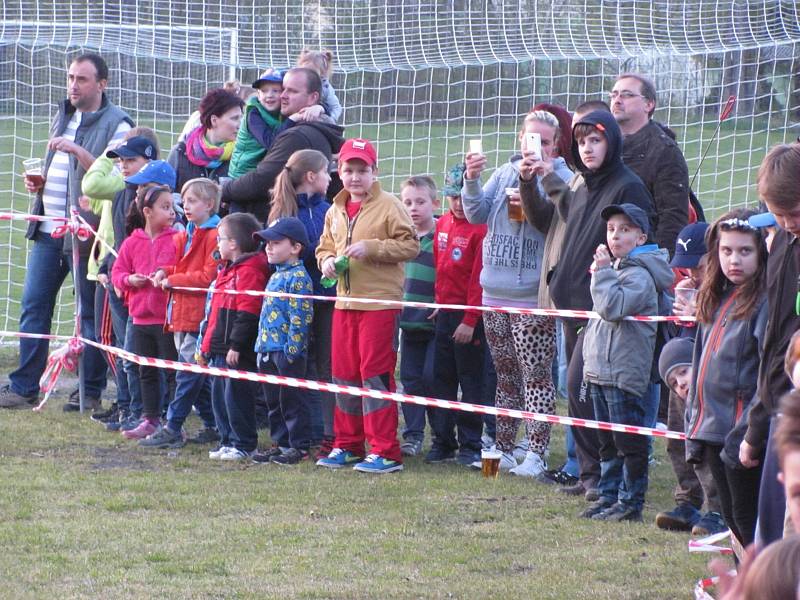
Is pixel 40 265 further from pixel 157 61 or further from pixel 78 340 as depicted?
pixel 157 61

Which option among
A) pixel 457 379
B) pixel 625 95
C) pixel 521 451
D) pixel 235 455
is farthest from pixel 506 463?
pixel 625 95

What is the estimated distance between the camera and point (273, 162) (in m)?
8.54

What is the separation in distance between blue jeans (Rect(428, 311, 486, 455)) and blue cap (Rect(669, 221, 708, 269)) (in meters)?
2.22

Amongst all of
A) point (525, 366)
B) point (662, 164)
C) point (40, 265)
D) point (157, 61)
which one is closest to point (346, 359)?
point (525, 366)

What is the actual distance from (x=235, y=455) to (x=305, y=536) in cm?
215

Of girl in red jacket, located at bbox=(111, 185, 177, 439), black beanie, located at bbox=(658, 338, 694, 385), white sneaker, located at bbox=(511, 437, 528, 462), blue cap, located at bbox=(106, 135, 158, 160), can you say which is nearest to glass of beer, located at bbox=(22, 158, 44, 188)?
blue cap, located at bbox=(106, 135, 158, 160)

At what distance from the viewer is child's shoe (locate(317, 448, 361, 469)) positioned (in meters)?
7.91

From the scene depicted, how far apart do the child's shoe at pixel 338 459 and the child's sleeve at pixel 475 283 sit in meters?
1.02

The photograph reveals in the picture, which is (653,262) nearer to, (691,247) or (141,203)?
(691,247)

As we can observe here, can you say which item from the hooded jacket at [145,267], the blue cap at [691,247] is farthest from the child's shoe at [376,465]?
the blue cap at [691,247]

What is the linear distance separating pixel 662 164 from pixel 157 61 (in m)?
8.39

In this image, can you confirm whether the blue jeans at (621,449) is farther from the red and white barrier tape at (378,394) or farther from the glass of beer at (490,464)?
the glass of beer at (490,464)

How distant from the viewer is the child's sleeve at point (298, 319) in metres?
7.96

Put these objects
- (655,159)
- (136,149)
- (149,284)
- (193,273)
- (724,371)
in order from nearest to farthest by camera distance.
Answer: (724,371) < (655,159) < (193,273) < (149,284) < (136,149)
